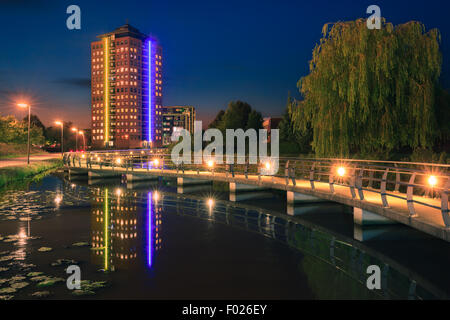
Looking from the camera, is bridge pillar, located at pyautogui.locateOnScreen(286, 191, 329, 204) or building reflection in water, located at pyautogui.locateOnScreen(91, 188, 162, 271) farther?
bridge pillar, located at pyautogui.locateOnScreen(286, 191, 329, 204)

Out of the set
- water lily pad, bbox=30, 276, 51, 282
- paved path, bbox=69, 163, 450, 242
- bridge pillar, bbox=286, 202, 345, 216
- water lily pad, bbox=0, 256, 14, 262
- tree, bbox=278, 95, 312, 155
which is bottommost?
water lily pad, bbox=30, 276, 51, 282

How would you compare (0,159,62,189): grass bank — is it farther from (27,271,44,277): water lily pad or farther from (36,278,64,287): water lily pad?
(36,278,64,287): water lily pad

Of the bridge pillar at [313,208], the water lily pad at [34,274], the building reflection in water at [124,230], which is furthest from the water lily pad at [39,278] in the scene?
the bridge pillar at [313,208]

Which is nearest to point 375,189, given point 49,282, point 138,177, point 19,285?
point 49,282

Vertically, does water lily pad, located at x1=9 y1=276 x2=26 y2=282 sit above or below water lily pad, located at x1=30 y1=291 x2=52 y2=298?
above

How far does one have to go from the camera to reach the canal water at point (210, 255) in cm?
823

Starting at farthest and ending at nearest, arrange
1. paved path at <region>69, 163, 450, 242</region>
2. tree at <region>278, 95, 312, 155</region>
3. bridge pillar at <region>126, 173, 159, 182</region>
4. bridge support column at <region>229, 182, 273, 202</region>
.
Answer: tree at <region>278, 95, 312, 155</region>, bridge pillar at <region>126, 173, 159, 182</region>, bridge support column at <region>229, 182, 273, 202</region>, paved path at <region>69, 163, 450, 242</region>

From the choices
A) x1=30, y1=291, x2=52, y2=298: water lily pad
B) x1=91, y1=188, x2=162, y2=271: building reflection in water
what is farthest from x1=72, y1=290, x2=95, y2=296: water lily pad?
x1=91, y1=188, x2=162, y2=271: building reflection in water

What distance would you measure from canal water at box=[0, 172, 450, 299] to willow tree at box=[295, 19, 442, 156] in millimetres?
4546

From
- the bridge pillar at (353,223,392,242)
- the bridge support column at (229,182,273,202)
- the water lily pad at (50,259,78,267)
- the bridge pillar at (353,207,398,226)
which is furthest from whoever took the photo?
the bridge support column at (229,182,273,202)

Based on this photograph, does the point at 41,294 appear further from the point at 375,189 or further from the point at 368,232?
the point at 375,189

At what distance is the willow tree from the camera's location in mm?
19219

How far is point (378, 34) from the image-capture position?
20.0m

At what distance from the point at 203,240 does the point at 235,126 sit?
153ft
